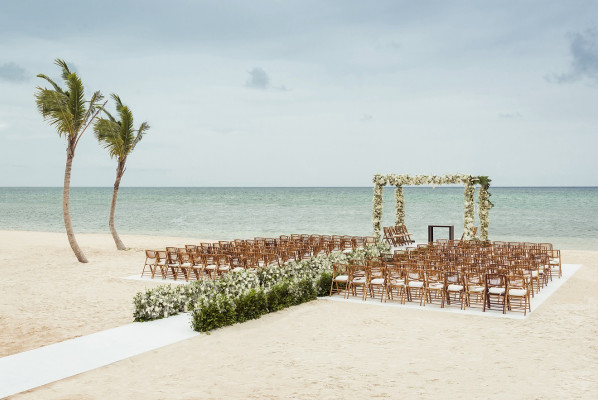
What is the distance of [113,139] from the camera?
21969 millimetres

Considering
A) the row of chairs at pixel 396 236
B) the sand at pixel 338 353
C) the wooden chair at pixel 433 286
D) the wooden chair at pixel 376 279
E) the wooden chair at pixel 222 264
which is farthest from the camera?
the row of chairs at pixel 396 236

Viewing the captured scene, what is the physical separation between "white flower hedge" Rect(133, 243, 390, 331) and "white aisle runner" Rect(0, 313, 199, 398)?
282 mm

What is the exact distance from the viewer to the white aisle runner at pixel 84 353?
682 cm

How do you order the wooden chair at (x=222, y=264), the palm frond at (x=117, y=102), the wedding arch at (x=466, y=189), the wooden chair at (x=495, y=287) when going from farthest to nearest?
the palm frond at (x=117, y=102), the wedding arch at (x=466, y=189), the wooden chair at (x=222, y=264), the wooden chair at (x=495, y=287)

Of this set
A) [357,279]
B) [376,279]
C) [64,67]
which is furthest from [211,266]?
[64,67]

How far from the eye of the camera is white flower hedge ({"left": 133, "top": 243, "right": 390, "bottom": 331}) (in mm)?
9375

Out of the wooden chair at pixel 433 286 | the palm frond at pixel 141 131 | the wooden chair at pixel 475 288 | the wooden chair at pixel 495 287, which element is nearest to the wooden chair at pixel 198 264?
the wooden chair at pixel 433 286

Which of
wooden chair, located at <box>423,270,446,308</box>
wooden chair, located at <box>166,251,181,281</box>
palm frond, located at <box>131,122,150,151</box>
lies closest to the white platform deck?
wooden chair, located at <box>423,270,446,308</box>

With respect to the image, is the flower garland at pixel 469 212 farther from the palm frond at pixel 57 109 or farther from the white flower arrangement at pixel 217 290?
the palm frond at pixel 57 109

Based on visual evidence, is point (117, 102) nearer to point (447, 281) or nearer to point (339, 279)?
point (339, 279)

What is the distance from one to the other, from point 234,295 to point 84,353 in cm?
296

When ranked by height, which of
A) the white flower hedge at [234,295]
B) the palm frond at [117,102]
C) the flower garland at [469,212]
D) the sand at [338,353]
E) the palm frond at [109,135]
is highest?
the palm frond at [117,102]

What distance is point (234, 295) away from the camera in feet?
33.2

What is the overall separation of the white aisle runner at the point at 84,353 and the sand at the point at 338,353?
246 mm
